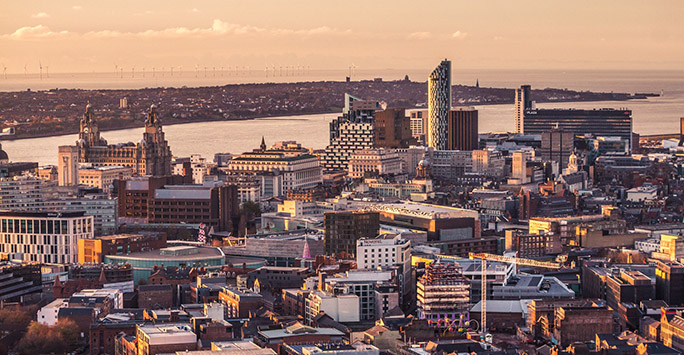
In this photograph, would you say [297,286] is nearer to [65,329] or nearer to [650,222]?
[65,329]

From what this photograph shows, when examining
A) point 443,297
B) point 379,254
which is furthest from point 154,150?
point 443,297

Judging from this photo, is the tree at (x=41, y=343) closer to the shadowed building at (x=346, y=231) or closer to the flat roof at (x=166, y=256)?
the flat roof at (x=166, y=256)

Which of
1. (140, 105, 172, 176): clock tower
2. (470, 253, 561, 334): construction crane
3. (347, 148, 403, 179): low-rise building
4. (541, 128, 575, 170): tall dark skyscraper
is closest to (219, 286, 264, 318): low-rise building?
(470, 253, 561, 334): construction crane

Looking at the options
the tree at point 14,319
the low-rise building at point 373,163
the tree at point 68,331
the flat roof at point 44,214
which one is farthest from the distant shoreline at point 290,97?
the tree at point 68,331

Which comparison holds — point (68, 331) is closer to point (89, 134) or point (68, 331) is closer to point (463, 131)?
point (89, 134)

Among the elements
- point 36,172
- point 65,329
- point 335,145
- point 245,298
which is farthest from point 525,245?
point 335,145
